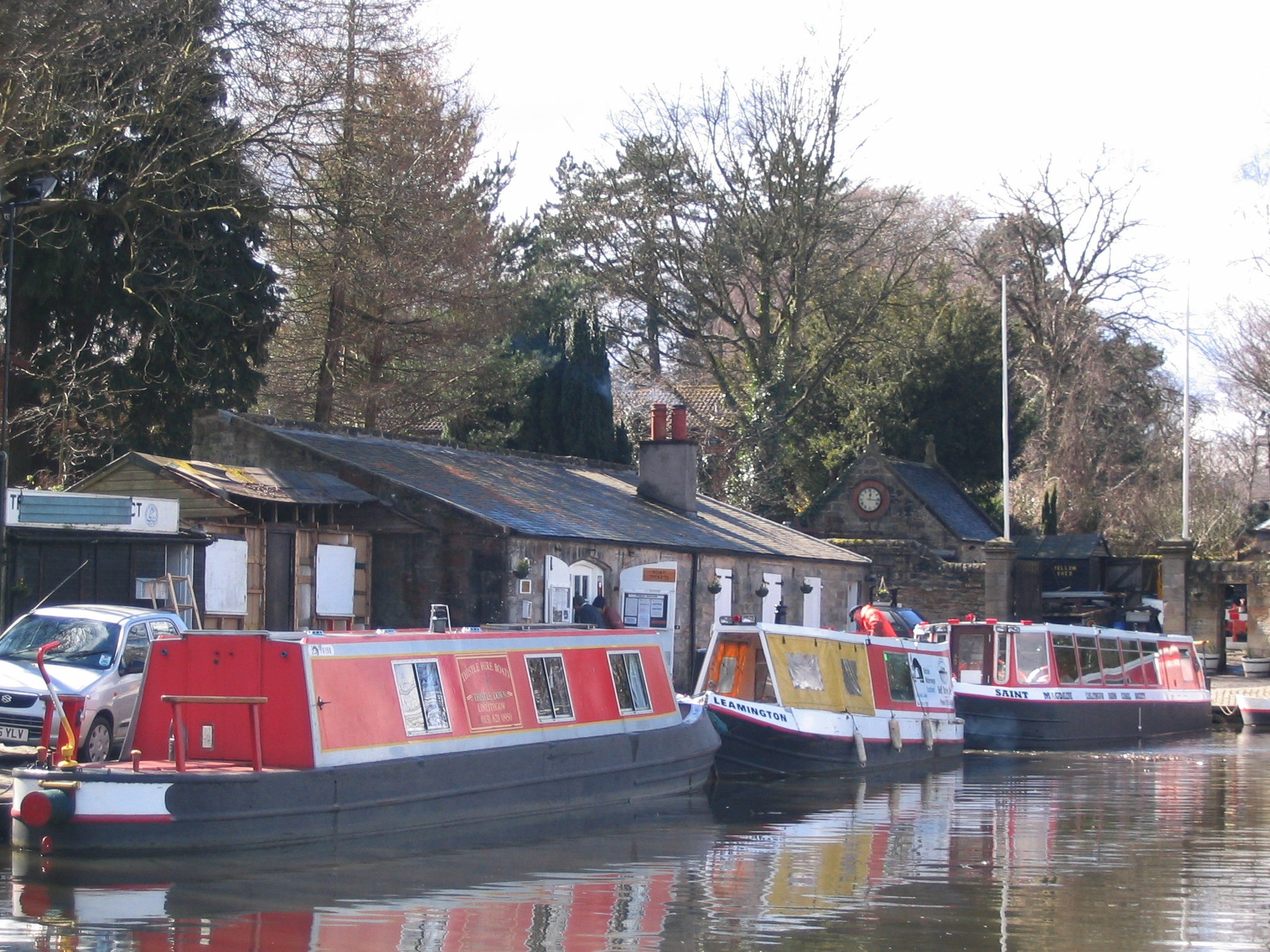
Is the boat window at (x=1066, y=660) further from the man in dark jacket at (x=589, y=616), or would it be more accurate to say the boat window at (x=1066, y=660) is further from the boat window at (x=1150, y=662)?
the man in dark jacket at (x=589, y=616)

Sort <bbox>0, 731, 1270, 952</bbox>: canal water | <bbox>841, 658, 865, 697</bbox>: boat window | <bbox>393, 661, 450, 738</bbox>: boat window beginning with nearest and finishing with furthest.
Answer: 1. <bbox>0, 731, 1270, 952</bbox>: canal water
2. <bbox>393, 661, 450, 738</bbox>: boat window
3. <bbox>841, 658, 865, 697</bbox>: boat window

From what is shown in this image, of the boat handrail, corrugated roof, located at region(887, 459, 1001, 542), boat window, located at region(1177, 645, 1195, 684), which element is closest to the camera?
the boat handrail

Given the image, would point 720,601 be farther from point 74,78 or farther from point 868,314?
point 868,314

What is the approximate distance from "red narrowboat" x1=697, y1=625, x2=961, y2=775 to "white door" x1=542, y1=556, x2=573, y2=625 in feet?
9.92

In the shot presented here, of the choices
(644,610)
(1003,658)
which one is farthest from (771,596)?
(644,610)

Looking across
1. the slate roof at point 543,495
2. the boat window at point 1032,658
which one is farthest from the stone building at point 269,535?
the boat window at point 1032,658

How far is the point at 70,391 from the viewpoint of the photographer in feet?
82.5

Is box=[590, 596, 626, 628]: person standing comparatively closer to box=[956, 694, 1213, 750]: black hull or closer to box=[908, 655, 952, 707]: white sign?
box=[908, 655, 952, 707]: white sign

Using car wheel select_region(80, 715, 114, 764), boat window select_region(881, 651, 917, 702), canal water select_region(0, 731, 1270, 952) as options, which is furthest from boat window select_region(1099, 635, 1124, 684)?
car wheel select_region(80, 715, 114, 764)

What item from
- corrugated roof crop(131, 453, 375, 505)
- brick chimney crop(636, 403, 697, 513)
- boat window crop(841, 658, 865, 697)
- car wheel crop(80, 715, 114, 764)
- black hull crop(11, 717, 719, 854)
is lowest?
black hull crop(11, 717, 719, 854)

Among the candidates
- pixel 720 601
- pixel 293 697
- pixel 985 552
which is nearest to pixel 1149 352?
pixel 985 552

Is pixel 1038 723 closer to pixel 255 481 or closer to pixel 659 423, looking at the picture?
pixel 659 423

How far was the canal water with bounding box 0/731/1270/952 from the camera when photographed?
33.0 ft

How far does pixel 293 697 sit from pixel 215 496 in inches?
274
